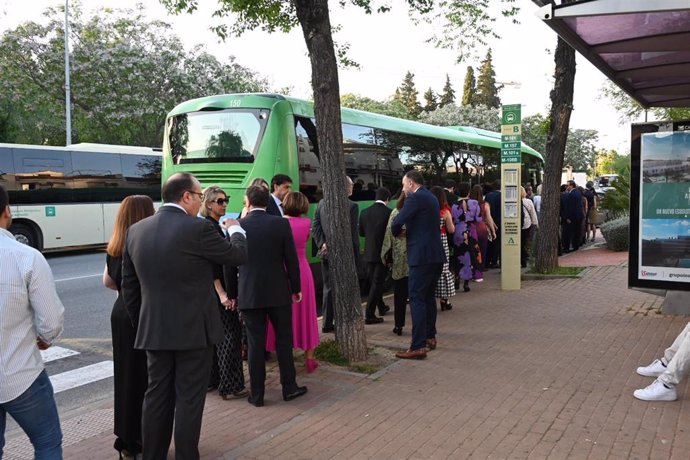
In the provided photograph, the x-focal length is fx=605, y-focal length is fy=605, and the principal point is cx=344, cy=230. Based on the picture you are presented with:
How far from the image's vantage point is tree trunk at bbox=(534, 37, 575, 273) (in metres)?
12.2

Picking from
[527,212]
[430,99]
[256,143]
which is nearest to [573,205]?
[527,212]

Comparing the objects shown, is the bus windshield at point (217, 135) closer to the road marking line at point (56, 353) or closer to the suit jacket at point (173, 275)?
the road marking line at point (56, 353)

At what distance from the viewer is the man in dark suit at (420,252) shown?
20.6 ft

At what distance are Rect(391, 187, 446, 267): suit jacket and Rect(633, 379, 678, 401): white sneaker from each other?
2225 mm

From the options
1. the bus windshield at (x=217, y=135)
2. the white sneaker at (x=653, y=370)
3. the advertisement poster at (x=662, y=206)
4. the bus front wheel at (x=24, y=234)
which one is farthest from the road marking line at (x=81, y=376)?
the bus front wheel at (x=24, y=234)

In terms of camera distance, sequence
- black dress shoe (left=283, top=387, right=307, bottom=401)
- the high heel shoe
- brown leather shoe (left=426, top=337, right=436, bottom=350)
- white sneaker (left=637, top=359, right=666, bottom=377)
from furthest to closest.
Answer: brown leather shoe (left=426, top=337, right=436, bottom=350) < the high heel shoe < white sneaker (left=637, top=359, right=666, bottom=377) < black dress shoe (left=283, top=387, right=307, bottom=401)

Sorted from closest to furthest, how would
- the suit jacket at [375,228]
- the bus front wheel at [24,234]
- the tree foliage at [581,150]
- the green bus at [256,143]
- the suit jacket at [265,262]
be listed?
the suit jacket at [265,262]
the suit jacket at [375,228]
the green bus at [256,143]
the bus front wheel at [24,234]
the tree foliage at [581,150]

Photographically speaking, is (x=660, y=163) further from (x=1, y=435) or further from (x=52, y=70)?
(x=52, y=70)

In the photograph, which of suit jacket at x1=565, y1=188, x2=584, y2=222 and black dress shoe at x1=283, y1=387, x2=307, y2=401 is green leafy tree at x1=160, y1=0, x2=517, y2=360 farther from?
suit jacket at x1=565, y1=188, x2=584, y2=222

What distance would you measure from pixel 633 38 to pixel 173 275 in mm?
4292

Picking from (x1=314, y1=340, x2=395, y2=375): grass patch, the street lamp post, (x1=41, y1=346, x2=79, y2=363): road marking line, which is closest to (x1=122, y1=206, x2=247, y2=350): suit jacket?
(x1=314, y1=340, x2=395, y2=375): grass patch

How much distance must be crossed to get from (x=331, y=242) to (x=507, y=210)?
18.6 feet

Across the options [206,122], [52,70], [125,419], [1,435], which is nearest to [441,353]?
[125,419]

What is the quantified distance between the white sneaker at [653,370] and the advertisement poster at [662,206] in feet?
3.21
